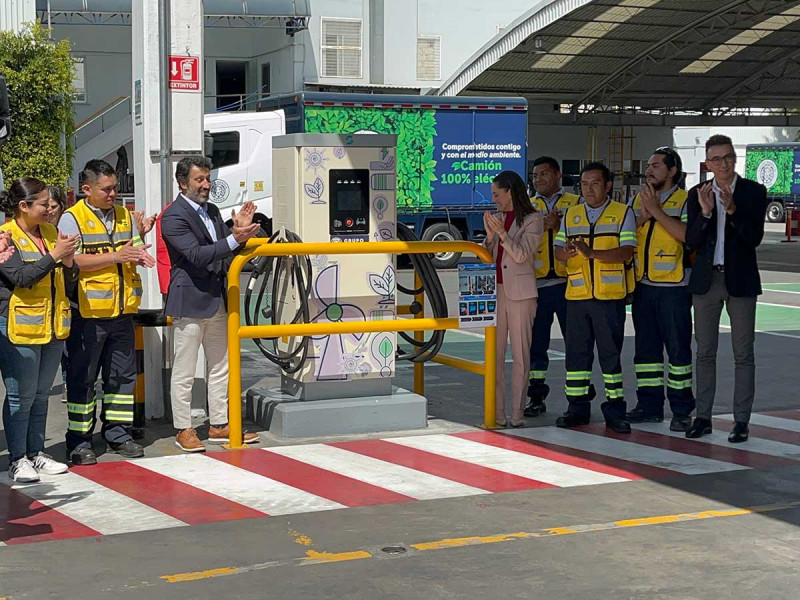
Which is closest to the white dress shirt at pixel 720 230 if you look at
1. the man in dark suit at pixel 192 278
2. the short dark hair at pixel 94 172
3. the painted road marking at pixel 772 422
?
the painted road marking at pixel 772 422

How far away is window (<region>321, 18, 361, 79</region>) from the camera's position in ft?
121

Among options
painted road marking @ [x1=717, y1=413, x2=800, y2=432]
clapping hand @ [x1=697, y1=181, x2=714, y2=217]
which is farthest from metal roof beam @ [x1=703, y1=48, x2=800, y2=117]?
clapping hand @ [x1=697, y1=181, x2=714, y2=217]

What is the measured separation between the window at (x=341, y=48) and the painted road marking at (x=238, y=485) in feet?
98.0

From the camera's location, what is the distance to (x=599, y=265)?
29.5 feet

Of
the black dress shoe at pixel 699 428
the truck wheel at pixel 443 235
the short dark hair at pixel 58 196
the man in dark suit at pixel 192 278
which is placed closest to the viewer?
the man in dark suit at pixel 192 278

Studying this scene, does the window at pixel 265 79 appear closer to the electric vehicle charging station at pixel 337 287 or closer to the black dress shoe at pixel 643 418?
the electric vehicle charging station at pixel 337 287

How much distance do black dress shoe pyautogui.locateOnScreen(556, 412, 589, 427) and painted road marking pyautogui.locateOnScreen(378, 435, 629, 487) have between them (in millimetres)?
901

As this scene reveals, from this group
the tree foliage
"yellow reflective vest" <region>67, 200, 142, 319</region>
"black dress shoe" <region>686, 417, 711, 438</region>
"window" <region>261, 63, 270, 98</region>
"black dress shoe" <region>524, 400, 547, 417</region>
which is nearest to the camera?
"yellow reflective vest" <region>67, 200, 142, 319</region>

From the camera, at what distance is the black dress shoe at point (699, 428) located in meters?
8.90

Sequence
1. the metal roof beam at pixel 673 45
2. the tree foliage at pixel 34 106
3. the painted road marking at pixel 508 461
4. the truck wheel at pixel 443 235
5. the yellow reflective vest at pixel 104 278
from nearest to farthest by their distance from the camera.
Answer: the painted road marking at pixel 508 461 → the yellow reflective vest at pixel 104 278 → the tree foliage at pixel 34 106 → the truck wheel at pixel 443 235 → the metal roof beam at pixel 673 45

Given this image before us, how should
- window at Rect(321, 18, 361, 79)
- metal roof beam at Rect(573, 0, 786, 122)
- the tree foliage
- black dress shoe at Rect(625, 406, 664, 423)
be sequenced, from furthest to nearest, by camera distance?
window at Rect(321, 18, 361, 79), metal roof beam at Rect(573, 0, 786, 122), the tree foliage, black dress shoe at Rect(625, 406, 664, 423)

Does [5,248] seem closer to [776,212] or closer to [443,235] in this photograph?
[443,235]

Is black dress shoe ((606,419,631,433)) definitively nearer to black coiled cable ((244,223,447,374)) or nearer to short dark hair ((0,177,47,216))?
black coiled cable ((244,223,447,374))

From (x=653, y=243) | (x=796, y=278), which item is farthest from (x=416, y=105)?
(x=653, y=243)
